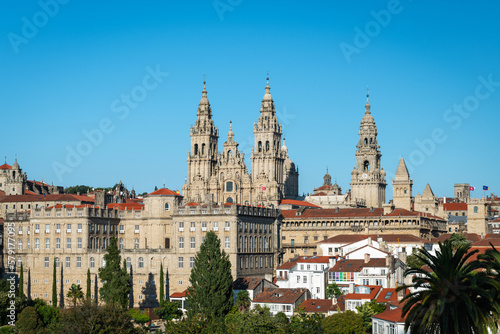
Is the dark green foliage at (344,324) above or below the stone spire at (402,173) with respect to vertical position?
below

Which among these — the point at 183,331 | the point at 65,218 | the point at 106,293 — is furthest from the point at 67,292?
the point at 183,331

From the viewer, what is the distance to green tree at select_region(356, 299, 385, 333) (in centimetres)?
7688

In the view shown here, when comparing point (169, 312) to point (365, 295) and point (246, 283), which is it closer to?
point (246, 283)

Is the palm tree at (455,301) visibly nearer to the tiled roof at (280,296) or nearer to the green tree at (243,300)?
the tiled roof at (280,296)

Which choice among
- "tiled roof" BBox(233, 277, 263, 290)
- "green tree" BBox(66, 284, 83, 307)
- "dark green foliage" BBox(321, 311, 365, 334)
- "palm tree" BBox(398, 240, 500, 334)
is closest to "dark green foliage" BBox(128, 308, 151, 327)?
"tiled roof" BBox(233, 277, 263, 290)

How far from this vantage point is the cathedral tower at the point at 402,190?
16075cm

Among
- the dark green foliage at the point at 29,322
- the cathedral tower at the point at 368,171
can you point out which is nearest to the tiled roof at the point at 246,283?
the dark green foliage at the point at 29,322

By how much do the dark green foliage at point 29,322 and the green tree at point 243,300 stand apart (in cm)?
2064

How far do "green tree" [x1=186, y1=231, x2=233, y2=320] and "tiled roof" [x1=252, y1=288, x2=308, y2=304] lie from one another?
5825 millimetres

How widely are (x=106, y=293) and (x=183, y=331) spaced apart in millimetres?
21110

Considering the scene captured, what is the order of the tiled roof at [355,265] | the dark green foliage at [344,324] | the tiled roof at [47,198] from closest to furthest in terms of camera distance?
the dark green foliage at [344,324] < the tiled roof at [355,265] < the tiled roof at [47,198]

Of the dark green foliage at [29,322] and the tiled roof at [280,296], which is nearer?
the dark green foliage at [29,322]

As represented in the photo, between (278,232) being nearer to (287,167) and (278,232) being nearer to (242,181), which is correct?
(242,181)

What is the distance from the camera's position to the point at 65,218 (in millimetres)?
114812
